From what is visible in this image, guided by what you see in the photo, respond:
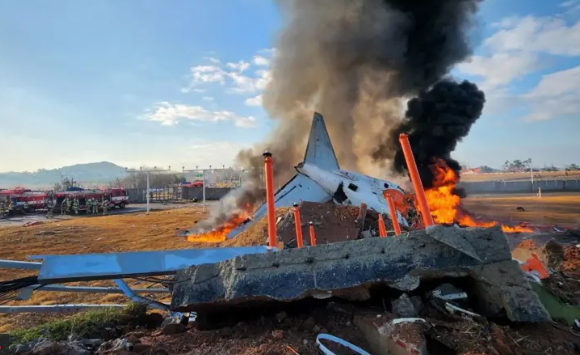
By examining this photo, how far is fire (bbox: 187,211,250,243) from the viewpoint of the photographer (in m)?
14.3

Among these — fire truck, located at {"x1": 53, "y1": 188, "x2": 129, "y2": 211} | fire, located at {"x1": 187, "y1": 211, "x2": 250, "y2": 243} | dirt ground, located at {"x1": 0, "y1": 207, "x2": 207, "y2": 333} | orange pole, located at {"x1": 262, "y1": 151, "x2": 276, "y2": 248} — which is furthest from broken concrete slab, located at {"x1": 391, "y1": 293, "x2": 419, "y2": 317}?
fire truck, located at {"x1": 53, "y1": 188, "x2": 129, "y2": 211}

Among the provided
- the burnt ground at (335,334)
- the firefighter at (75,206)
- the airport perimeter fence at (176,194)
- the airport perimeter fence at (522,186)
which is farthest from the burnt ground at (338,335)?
the airport perimeter fence at (176,194)

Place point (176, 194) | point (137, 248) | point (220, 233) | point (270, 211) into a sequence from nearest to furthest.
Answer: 1. point (270, 211)
2. point (137, 248)
3. point (220, 233)
4. point (176, 194)

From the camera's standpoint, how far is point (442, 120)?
17.7 m

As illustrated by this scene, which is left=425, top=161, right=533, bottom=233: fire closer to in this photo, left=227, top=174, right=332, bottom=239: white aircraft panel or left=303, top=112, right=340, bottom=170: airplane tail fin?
left=303, top=112, right=340, bottom=170: airplane tail fin

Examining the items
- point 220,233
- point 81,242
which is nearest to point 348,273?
point 220,233

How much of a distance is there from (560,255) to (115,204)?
36.5 meters

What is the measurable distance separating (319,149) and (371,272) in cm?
1254

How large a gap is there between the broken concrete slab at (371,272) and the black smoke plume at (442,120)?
15991mm

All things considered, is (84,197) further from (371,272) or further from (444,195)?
(371,272)

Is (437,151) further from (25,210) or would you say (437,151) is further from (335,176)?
(25,210)

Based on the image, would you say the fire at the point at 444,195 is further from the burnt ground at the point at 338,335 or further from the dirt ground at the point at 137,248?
the burnt ground at the point at 338,335

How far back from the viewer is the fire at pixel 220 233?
1428cm

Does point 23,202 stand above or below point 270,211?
below
